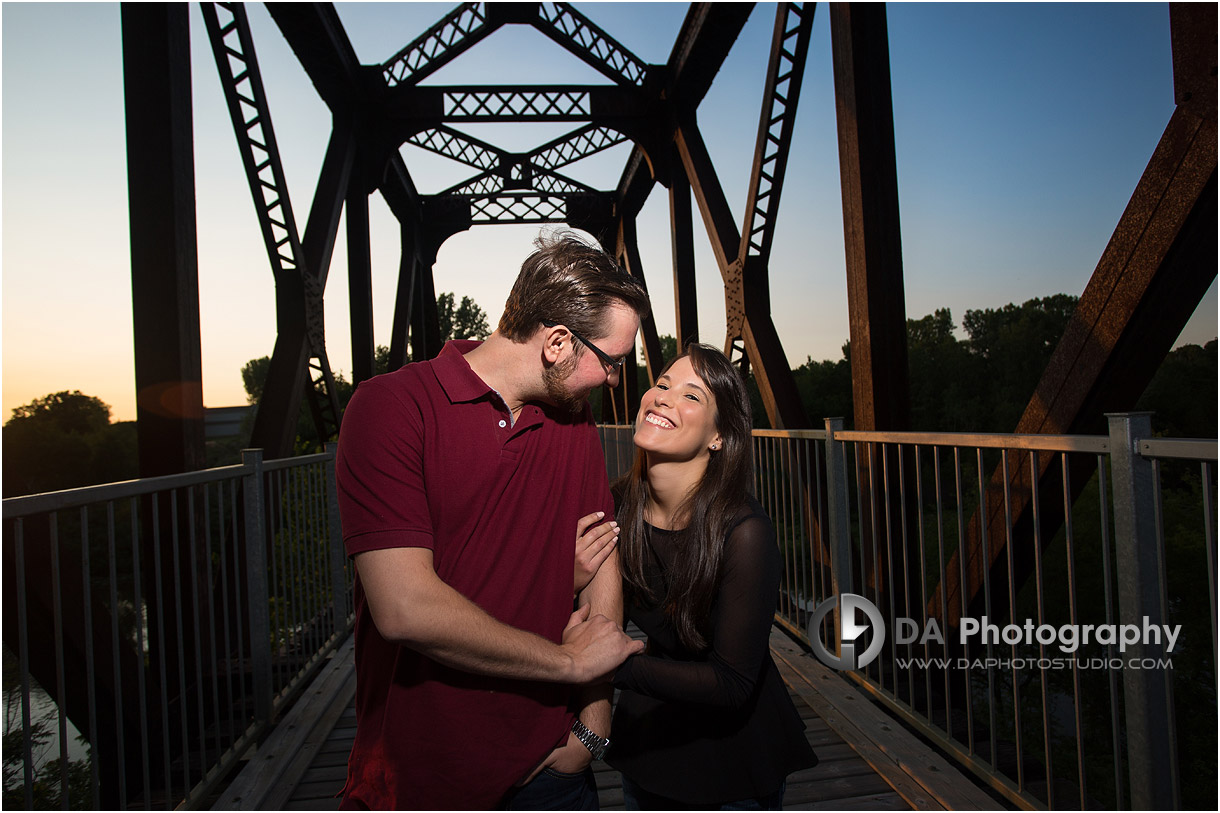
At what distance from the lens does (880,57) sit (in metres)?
4.09

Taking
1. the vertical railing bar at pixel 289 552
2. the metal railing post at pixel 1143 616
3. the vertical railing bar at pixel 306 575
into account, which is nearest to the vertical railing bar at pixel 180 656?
the vertical railing bar at pixel 289 552

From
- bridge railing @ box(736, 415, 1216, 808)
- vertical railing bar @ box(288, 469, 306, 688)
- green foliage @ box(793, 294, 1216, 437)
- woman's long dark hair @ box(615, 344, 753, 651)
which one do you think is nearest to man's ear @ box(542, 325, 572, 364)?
woman's long dark hair @ box(615, 344, 753, 651)

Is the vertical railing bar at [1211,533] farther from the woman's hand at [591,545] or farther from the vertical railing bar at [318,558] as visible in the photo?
the vertical railing bar at [318,558]

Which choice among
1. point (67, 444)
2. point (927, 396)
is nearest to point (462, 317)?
point (67, 444)

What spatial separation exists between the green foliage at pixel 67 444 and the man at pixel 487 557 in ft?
128

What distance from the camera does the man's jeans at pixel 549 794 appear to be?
4.87 ft

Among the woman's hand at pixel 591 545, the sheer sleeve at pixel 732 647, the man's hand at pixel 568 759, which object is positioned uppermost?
the woman's hand at pixel 591 545

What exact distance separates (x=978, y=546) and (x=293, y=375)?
212 inches

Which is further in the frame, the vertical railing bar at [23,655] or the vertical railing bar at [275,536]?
the vertical railing bar at [275,536]

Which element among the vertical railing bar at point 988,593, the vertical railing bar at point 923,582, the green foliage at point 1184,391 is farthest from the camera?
the green foliage at point 1184,391

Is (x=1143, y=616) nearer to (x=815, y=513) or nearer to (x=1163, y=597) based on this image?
(x=1163, y=597)

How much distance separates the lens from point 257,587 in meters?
3.45

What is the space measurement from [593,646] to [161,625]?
1.96 metres

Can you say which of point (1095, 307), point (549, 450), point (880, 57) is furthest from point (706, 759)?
point (880, 57)
